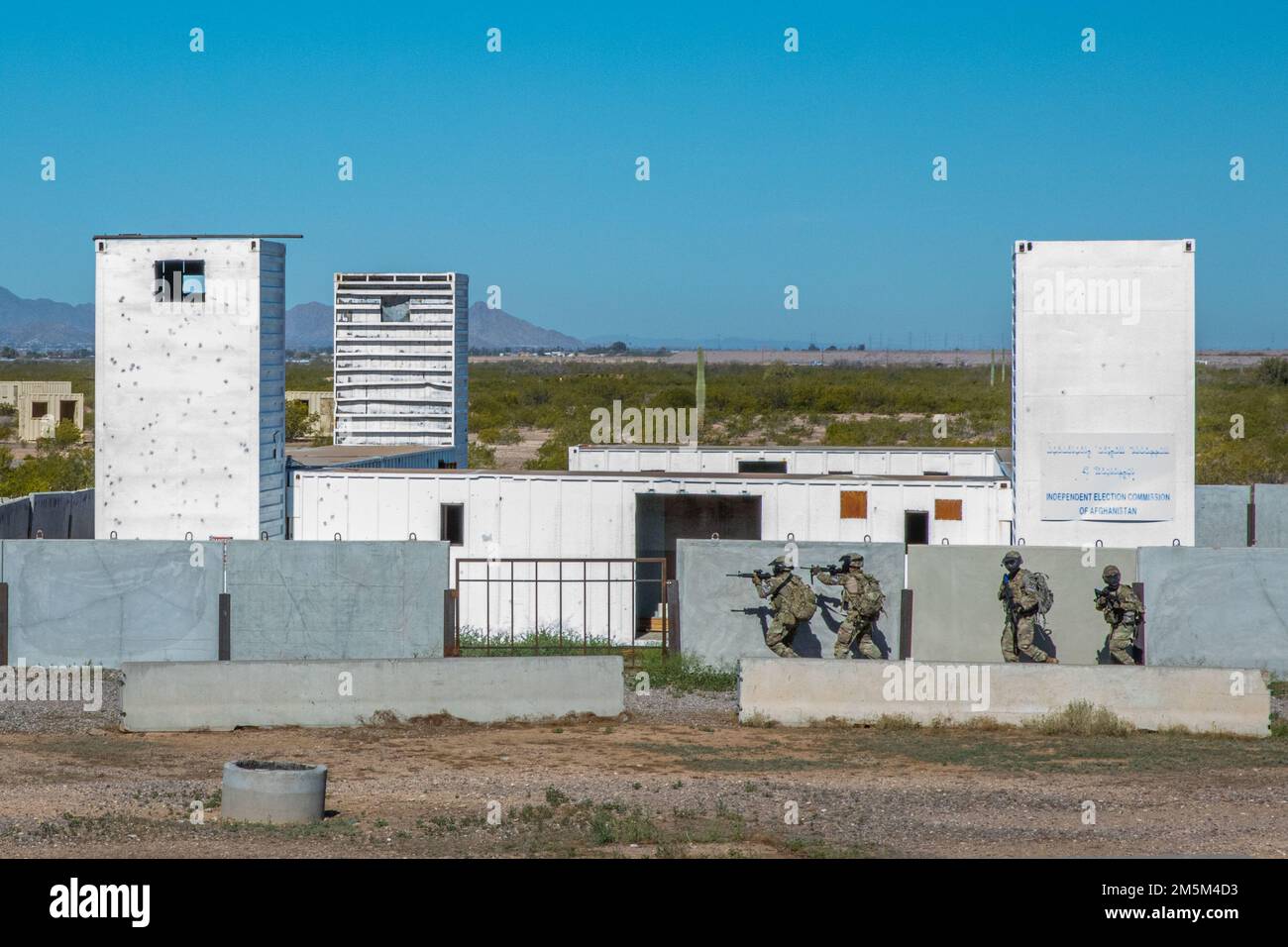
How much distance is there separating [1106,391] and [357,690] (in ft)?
29.7

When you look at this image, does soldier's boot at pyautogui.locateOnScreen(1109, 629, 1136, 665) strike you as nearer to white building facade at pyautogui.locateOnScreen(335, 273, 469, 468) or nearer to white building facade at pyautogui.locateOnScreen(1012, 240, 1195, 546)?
white building facade at pyautogui.locateOnScreen(1012, 240, 1195, 546)

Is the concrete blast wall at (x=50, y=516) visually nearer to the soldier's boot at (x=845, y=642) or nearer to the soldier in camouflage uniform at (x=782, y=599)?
the soldier in camouflage uniform at (x=782, y=599)

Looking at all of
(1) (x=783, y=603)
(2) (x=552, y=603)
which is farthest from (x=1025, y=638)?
(2) (x=552, y=603)

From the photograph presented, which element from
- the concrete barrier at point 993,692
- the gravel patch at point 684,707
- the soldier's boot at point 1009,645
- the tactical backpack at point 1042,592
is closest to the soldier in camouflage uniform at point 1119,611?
the tactical backpack at point 1042,592

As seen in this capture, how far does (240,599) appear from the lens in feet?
56.2

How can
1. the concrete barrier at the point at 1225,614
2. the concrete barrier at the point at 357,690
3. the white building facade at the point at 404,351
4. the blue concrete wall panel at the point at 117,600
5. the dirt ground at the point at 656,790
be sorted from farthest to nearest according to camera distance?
the white building facade at the point at 404,351
the blue concrete wall panel at the point at 117,600
the concrete barrier at the point at 1225,614
the concrete barrier at the point at 357,690
the dirt ground at the point at 656,790

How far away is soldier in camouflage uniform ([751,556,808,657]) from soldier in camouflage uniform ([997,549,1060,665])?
200 cm

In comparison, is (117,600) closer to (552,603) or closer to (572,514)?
(552,603)

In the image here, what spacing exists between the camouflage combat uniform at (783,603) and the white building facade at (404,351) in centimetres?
1309

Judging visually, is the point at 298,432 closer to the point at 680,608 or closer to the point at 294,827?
the point at 680,608

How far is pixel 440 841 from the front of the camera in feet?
33.6

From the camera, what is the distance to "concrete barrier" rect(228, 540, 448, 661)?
17.1 m

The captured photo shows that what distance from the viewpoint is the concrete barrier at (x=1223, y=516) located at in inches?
910

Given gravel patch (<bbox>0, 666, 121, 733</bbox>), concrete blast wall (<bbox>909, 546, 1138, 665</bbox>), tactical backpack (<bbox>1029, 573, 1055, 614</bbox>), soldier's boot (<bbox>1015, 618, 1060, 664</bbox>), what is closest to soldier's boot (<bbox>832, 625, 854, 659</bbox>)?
concrete blast wall (<bbox>909, 546, 1138, 665</bbox>)
